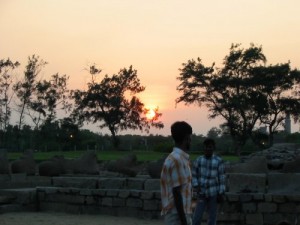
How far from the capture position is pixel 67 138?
50938 millimetres

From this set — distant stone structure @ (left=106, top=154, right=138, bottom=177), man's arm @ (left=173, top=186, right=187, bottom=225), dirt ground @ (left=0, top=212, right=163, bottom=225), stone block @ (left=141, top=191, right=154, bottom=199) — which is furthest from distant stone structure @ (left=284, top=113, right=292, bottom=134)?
man's arm @ (left=173, top=186, right=187, bottom=225)

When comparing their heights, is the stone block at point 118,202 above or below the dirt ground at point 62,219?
above

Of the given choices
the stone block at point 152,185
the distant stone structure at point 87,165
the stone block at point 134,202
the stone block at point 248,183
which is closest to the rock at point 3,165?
the distant stone structure at point 87,165

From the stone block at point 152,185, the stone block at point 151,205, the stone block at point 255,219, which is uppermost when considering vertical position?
the stone block at point 152,185

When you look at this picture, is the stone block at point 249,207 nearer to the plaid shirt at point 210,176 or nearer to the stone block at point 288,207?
the stone block at point 288,207

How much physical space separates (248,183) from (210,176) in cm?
299

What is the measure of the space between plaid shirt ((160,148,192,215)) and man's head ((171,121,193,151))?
0.24 ft

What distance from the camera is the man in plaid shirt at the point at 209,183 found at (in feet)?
26.0

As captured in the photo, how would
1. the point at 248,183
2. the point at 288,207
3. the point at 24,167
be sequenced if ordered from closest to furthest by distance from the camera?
the point at 288,207, the point at 248,183, the point at 24,167

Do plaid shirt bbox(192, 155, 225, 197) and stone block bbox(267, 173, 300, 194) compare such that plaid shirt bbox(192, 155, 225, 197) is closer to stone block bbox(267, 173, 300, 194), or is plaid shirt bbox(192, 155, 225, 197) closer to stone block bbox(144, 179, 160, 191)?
stone block bbox(267, 173, 300, 194)

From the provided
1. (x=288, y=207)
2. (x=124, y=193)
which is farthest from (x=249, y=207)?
(x=124, y=193)

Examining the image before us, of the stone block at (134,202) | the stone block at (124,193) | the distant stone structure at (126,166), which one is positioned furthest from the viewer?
the distant stone structure at (126,166)

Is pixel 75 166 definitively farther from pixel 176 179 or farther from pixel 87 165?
pixel 176 179

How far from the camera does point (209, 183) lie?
313 inches
